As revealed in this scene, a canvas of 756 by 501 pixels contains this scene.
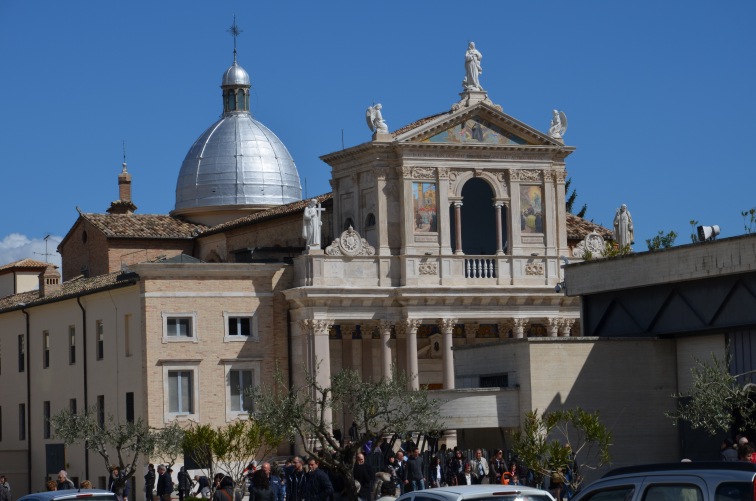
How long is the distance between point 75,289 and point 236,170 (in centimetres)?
1437

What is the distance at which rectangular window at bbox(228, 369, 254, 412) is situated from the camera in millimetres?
56281

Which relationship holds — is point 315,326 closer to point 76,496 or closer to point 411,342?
point 411,342

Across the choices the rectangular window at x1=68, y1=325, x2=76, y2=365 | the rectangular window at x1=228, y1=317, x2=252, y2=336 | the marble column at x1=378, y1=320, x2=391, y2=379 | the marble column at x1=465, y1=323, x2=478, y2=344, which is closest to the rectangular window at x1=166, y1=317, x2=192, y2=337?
the rectangular window at x1=228, y1=317, x2=252, y2=336

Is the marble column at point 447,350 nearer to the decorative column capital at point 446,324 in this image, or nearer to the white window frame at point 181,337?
the decorative column capital at point 446,324

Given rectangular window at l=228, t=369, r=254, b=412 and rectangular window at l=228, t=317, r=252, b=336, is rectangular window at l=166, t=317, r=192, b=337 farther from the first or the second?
rectangular window at l=228, t=369, r=254, b=412

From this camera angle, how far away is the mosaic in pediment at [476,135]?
2275 inches

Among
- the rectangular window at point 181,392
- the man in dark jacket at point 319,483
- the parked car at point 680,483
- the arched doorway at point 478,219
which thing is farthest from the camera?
the arched doorway at point 478,219

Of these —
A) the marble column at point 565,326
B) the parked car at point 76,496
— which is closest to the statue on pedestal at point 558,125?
the marble column at point 565,326

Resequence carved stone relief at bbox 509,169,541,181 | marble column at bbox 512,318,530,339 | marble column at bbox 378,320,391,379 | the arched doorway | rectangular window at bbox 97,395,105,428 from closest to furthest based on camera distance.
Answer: marble column at bbox 378,320,391,379, rectangular window at bbox 97,395,105,428, marble column at bbox 512,318,530,339, carved stone relief at bbox 509,169,541,181, the arched doorway

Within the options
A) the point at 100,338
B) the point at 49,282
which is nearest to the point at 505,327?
the point at 100,338

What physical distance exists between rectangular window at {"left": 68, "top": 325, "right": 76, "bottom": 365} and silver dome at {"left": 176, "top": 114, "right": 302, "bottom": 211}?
1375 cm

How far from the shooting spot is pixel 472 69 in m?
59.2

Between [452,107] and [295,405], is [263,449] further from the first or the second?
[295,405]

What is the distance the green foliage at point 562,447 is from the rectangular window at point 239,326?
21.0m
